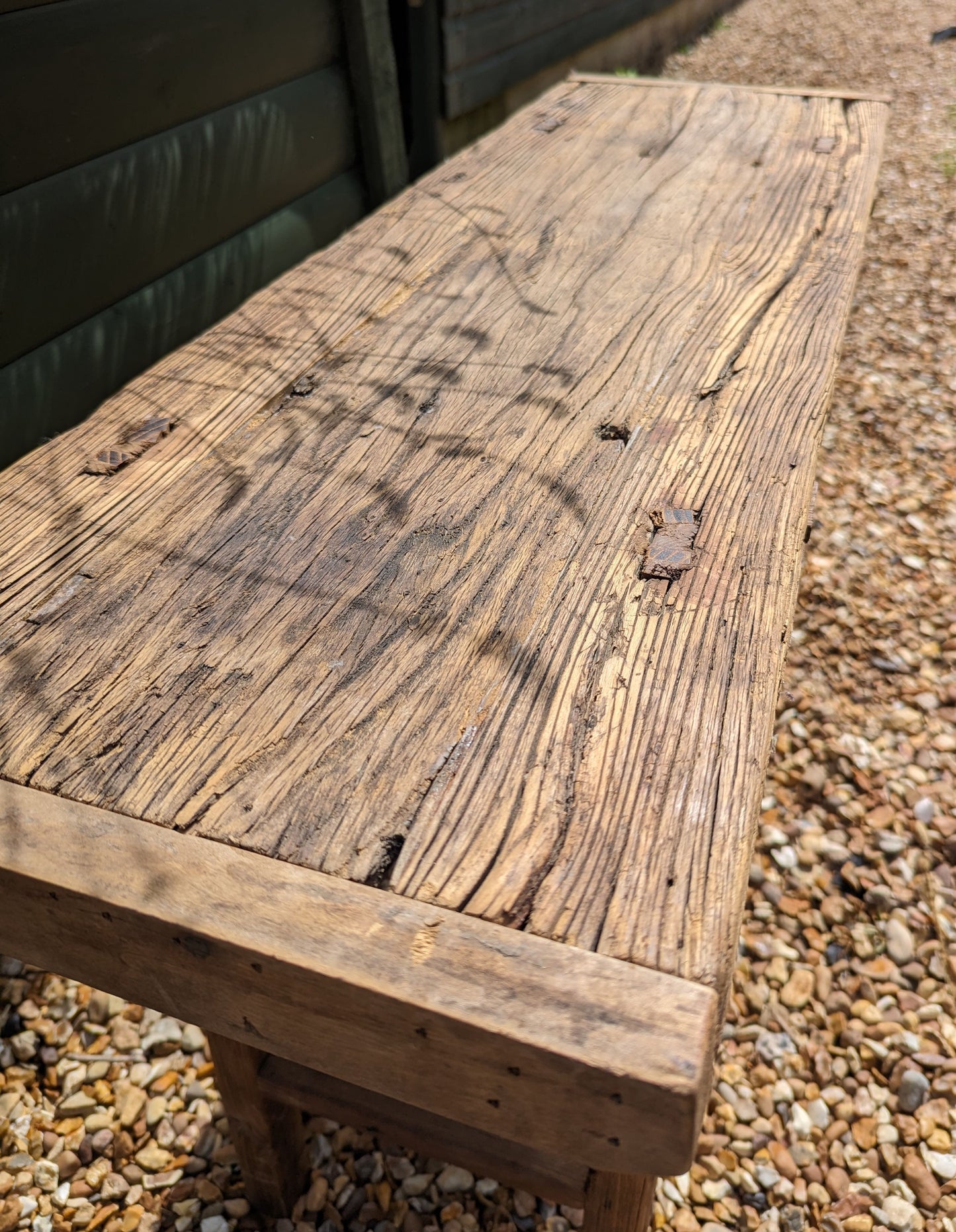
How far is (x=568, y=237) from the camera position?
6.32ft

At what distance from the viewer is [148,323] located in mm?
2381

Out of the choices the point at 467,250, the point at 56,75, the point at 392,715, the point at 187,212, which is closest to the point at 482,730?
the point at 392,715

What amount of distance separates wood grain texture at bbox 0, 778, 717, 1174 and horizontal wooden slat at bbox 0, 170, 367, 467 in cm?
145

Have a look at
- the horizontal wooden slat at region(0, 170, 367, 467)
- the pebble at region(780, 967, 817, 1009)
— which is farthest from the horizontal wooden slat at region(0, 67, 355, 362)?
the pebble at region(780, 967, 817, 1009)

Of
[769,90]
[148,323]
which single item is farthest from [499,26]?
[148,323]

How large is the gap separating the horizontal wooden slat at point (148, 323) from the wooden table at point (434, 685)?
0.66 meters

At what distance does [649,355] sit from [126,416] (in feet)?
2.84

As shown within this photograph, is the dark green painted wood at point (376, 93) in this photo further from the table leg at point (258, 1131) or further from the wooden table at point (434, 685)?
the table leg at point (258, 1131)

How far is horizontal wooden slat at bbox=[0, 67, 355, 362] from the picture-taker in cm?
198

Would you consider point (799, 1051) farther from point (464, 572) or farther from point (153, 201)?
point (153, 201)

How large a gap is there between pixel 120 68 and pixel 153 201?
11.7 inches

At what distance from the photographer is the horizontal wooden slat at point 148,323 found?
206 centimetres

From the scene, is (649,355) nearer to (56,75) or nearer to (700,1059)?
(700,1059)

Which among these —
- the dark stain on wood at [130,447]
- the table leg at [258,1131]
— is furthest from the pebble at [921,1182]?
the dark stain on wood at [130,447]
